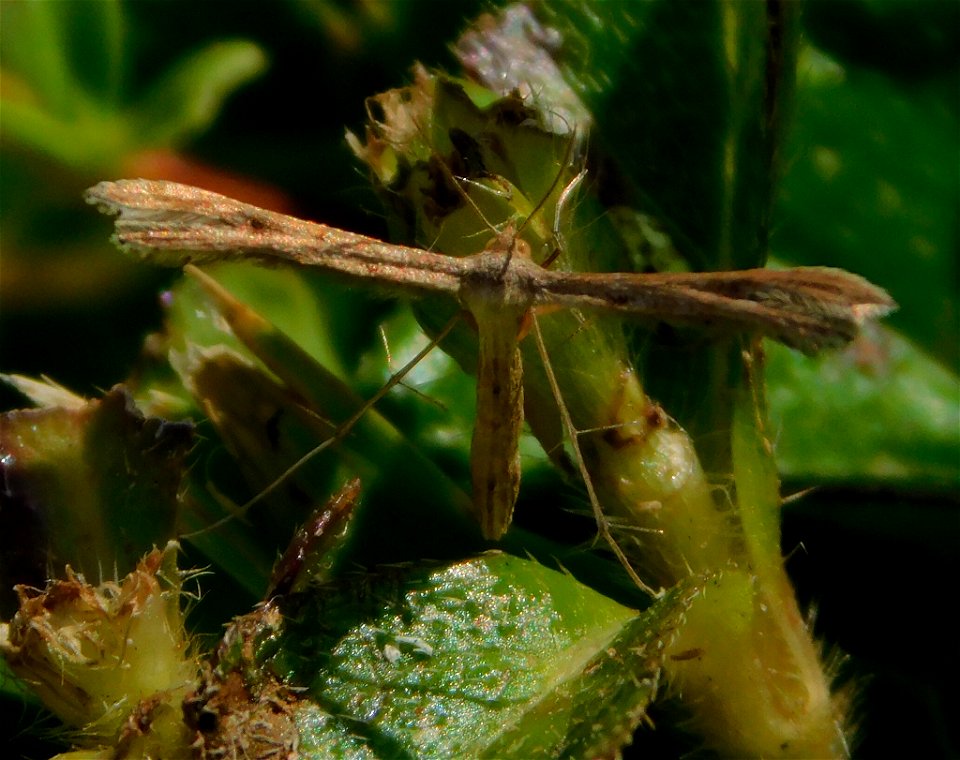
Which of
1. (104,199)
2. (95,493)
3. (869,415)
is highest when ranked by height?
(104,199)

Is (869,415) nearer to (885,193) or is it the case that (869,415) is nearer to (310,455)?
(885,193)

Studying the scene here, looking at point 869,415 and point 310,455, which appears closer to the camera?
point 310,455

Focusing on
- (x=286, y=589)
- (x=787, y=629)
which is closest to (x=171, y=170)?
(x=286, y=589)

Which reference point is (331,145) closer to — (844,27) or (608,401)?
(844,27)

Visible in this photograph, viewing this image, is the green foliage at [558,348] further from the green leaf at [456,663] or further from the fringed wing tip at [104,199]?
the fringed wing tip at [104,199]

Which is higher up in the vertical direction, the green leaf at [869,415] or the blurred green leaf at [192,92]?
the blurred green leaf at [192,92]

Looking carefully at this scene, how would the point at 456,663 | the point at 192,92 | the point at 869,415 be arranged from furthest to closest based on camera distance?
the point at 192,92
the point at 869,415
the point at 456,663

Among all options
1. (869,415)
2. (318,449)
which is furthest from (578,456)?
(869,415)

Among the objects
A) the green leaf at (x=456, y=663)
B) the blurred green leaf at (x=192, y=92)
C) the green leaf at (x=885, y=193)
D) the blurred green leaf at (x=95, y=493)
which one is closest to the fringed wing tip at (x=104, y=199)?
the blurred green leaf at (x=95, y=493)

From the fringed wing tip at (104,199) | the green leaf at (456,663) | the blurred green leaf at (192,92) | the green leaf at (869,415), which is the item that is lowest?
the green leaf at (869,415)

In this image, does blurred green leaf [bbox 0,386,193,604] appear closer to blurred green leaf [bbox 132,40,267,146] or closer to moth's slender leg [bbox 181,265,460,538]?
moth's slender leg [bbox 181,265,460,538]

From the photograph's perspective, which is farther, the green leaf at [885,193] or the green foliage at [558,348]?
the green leaf at [885,193]
